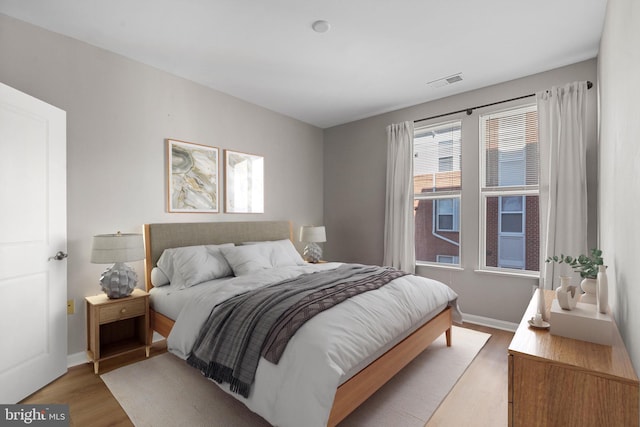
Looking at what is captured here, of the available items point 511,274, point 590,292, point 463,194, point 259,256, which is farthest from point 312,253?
point 590,292

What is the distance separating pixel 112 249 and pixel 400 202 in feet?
10.8

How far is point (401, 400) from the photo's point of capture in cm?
209

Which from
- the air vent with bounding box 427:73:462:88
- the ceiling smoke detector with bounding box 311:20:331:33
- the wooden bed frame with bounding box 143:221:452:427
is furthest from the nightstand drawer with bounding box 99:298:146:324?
the air vent with bounding box 427:73:462:88

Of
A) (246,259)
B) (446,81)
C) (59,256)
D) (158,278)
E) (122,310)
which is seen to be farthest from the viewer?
(446,81)

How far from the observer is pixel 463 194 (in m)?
3.71

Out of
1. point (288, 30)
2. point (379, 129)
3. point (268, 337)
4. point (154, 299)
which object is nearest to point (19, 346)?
point (154, 299)

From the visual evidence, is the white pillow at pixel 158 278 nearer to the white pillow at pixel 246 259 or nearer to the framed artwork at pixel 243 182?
the white pillow at pixel 246 259

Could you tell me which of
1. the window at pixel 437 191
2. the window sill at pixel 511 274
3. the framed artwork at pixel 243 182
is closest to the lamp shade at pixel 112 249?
the framed artwork at pixel 243 182

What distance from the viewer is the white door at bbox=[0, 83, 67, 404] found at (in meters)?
2.00

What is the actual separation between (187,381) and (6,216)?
1.69m

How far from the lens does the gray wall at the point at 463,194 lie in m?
3.19

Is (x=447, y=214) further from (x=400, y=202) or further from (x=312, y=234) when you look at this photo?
(x=312, y=234)

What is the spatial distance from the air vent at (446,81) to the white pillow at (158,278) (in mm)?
3537

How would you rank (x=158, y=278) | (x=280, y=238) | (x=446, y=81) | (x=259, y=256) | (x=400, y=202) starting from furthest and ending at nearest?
(x=280, y=238), (x=400, y=202), (x=446, y=81), (x=259, y=256), (x=158, y=278)
